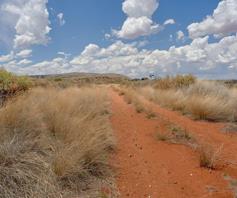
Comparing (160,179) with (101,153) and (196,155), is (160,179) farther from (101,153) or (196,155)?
(196,155)

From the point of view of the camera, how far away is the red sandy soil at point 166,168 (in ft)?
14.5

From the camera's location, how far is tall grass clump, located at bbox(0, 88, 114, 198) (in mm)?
3885

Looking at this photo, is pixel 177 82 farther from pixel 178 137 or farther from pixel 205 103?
pixel 178 137

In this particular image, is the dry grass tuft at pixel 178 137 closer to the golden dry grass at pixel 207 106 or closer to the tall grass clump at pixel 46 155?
the tall grass clump at pixel 46 155

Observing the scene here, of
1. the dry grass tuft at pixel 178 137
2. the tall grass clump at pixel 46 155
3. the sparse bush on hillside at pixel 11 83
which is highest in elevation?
the sparse bush on hillside at pixel 11 83

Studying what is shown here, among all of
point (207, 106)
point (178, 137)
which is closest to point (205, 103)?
point (207, 106)

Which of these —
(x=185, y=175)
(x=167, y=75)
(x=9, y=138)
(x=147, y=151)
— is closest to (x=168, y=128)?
(x=147, y=151)

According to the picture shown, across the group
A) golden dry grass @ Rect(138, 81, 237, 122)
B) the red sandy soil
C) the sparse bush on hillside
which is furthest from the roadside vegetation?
the sparse bush on hillside

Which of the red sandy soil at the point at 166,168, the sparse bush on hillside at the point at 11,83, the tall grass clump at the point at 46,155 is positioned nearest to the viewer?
the tall grass clump at the point at 46,155

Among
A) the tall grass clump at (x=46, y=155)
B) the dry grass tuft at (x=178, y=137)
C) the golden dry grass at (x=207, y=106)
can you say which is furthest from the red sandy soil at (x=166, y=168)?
the golden dry grass at (x=207, y=106)

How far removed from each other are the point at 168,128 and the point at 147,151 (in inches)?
90.5

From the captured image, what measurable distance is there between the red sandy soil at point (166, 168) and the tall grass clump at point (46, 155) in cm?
51

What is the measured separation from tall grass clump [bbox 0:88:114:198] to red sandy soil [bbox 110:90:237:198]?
0.51m

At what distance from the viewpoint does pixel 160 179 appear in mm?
4852
